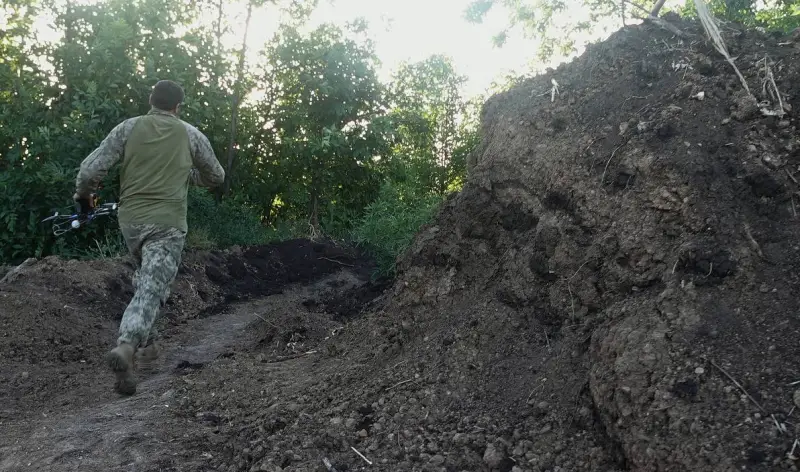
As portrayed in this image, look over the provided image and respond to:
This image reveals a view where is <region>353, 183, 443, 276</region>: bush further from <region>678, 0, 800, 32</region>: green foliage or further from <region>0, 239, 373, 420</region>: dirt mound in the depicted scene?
<region>678, 0, 800, 32</region>: green foliage

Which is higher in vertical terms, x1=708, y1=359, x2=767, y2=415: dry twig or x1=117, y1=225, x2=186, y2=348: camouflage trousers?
x1=117, y1=225, x2=186, y2=348: camouflage trousers

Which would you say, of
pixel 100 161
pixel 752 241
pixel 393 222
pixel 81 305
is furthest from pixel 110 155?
pixel 393 222

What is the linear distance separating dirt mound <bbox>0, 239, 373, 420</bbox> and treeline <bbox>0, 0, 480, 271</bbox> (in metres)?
0.88

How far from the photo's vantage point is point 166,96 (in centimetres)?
454

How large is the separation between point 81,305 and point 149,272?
2.45m

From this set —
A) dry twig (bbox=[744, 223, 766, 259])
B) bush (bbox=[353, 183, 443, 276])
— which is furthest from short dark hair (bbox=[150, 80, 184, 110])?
bush (bbox=[353, 183, 443, 276])

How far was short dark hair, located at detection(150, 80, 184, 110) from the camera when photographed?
4520 mm

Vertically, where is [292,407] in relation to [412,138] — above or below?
below

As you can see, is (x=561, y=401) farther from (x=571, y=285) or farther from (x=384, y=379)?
(x=384, y=379)

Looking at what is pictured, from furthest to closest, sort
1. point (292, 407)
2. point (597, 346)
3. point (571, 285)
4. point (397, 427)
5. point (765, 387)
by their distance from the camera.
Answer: point (292, 407)
point (571, 285)
point (397, 427)
point (597, 346)
point (765, 387)

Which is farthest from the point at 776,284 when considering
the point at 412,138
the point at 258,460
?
the point at 412,138

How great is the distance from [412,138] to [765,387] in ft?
34.6

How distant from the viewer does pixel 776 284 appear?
276cm

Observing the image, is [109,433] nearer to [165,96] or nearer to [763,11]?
[165,96]
